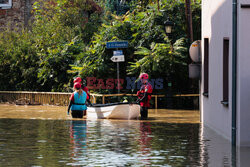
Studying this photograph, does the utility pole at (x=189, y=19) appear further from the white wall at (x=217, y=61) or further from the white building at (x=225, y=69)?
the white wall at (x=217, y=61)

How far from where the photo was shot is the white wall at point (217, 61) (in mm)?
16281

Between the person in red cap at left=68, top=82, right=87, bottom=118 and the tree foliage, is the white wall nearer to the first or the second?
the person in red cap at left=68, top=82, right=87, bottom=118

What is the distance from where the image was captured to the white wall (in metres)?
16.3

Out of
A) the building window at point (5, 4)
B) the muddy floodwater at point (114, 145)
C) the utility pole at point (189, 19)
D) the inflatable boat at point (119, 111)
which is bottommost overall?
the muddy floodwater at point (114, 145)

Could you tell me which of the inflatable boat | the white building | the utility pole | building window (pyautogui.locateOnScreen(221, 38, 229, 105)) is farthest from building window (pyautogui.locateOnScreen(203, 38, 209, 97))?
the utility pole

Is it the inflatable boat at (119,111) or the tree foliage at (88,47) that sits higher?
the tree foliage at (88,47)

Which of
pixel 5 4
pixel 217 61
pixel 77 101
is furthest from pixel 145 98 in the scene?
pixel 5 4

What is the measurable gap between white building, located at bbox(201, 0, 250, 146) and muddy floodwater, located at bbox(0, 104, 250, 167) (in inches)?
19.1

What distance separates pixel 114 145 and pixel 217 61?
4.81m

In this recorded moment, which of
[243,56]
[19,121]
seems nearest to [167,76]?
[19,121]

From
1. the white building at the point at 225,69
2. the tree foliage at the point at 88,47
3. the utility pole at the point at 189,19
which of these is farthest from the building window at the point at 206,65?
the tree foliage at the point at 88,47

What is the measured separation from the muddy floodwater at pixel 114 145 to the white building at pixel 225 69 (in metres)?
0.49

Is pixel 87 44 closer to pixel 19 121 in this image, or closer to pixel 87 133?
pixel 19 121

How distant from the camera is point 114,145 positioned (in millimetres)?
15016
